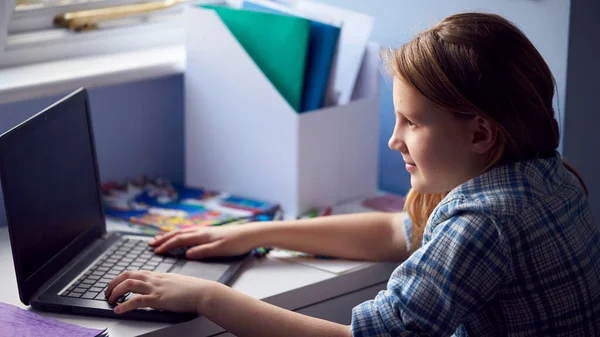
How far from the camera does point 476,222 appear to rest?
960mm

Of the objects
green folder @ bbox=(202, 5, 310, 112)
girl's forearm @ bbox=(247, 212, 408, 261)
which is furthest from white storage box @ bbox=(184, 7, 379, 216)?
girl's forearm @ bbox=(247, 212, 408, 261)

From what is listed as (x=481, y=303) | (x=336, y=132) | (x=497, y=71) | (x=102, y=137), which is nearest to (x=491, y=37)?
(x=497, y=71)

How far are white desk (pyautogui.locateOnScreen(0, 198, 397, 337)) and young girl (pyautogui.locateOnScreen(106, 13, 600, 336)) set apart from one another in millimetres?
38

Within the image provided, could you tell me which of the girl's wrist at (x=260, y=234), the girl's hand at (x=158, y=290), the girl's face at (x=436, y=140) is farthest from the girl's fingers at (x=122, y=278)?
the girl's face at (x=436, y=140)

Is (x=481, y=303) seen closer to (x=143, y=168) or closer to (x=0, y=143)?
(x=0, y=143)

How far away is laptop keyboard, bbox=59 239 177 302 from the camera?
112 cm

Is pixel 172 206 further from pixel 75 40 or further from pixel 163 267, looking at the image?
pixel 75 40

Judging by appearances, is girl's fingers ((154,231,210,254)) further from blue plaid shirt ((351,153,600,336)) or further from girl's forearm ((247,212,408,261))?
blue plaid shirt ((351,153,600,336))

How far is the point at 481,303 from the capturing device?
964 millimetres

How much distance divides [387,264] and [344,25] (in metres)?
0.50

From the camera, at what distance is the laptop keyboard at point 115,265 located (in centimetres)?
112

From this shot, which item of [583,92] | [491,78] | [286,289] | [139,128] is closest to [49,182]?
[286,289]

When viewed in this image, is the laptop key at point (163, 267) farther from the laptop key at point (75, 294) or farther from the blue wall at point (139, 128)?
the blue wall at point (139, 128)

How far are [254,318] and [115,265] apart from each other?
0.28 meters
